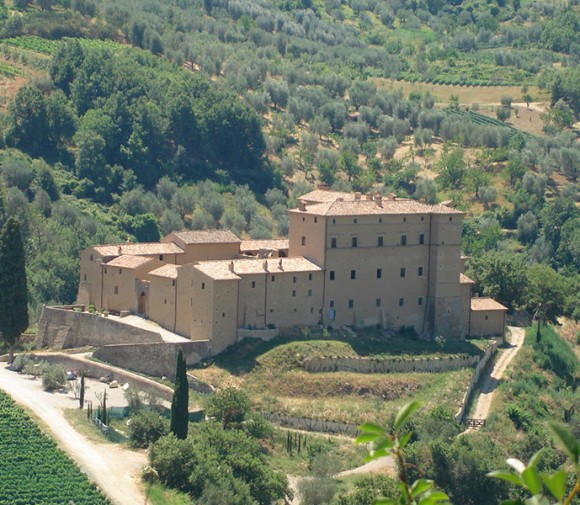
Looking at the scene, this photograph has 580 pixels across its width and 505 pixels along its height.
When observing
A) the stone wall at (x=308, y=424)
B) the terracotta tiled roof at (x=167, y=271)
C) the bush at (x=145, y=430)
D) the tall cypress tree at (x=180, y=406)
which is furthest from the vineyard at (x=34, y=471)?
the terracotta tiled roof at (x=167, y=271)

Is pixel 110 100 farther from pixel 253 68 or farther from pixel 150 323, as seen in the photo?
pixel 150 323

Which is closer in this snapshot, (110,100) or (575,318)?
(575,318)

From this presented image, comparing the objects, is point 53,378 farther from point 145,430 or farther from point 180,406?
point 180,406

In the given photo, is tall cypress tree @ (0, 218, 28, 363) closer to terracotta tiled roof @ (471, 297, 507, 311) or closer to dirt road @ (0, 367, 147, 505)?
dirt road @ (0, 367, 147, 505)

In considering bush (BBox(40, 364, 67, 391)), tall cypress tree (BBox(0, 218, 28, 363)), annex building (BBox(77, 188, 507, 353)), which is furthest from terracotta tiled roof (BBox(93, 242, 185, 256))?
bush (BBox(40, 364, 67, 391))

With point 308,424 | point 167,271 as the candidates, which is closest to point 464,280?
point 308,424

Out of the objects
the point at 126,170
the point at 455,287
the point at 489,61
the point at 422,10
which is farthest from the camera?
the point at 422,10

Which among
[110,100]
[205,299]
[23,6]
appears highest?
[23,6]

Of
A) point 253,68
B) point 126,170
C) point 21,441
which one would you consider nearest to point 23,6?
point 253,68
